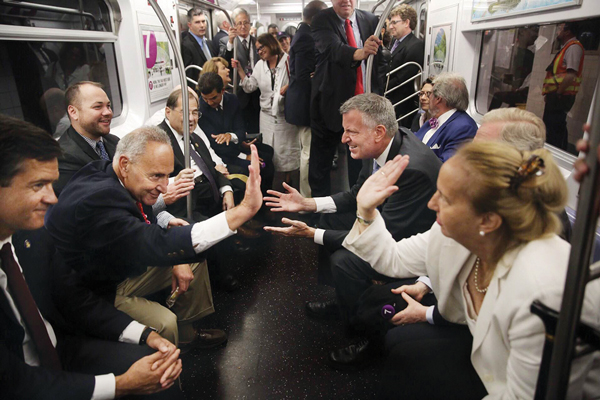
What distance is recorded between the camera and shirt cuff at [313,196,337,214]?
2.65 meters

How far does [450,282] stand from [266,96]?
3497mm

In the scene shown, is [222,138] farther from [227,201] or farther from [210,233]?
[210,233]

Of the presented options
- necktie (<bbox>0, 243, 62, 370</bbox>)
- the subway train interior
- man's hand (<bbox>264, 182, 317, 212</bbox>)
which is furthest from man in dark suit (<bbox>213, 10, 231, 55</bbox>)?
necktie (<bbox>0, 243, 62, 370</bbox>)

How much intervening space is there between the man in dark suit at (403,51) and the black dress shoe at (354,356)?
3276mm

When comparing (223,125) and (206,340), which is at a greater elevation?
(223,125)

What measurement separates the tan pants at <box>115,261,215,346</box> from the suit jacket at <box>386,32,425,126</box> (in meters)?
3.40

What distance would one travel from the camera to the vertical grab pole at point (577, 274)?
0.68m

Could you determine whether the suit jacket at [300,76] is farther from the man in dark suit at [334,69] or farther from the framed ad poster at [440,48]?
the framed ad poster at [440,48]

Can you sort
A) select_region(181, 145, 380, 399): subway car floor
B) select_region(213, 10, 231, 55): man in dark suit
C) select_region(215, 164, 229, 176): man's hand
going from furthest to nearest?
1. select_region(213, 10, 231, 55): man in dark suit
2. select_region(215, 164, 229, 176): man's hand
3. select_region(181, 145, 380, 399): subway car floor

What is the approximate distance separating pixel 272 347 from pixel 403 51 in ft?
12.4

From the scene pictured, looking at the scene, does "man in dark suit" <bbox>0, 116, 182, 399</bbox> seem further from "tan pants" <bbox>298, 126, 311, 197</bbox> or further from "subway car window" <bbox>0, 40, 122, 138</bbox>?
"tan pants" <bbox>298, 126, 311, 197</bbox>

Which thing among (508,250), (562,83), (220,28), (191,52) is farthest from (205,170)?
(220,28)

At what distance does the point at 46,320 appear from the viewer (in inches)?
60.3

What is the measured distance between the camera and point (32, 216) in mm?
1324
